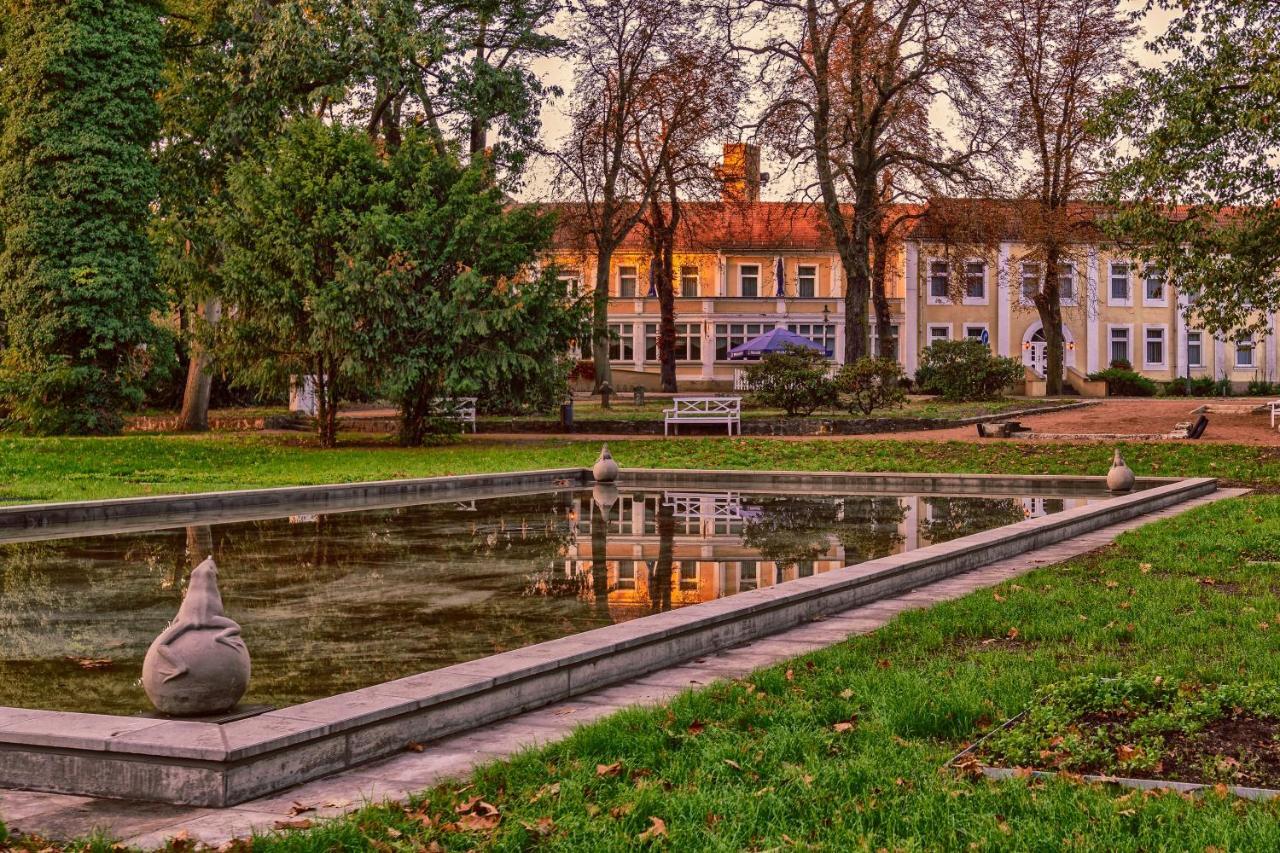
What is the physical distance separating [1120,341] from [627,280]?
24.9 metres

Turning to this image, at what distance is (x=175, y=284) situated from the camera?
117 ft

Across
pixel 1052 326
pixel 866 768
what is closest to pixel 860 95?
pixel 1052 326

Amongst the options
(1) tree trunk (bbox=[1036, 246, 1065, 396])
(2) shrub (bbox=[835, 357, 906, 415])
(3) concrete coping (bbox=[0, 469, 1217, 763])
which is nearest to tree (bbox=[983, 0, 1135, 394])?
(1) tree trunk (bbox=[1036, 246, 1065, 396])

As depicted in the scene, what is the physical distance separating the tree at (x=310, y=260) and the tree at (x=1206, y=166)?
1507cm

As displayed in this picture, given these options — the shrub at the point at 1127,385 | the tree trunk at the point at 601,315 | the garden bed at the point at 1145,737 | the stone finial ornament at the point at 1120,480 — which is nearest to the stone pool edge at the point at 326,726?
the garden bed at the point at 1145,737

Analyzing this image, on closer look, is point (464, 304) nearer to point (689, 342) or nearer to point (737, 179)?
point (737, 179)

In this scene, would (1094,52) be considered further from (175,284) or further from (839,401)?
(175,284)

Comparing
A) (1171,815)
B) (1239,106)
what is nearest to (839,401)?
(1239,106)

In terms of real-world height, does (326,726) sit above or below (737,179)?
below

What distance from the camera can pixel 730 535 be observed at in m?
14.5

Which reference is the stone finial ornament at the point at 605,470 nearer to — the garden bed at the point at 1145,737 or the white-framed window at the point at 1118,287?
the garden bed at the point at 1145,737

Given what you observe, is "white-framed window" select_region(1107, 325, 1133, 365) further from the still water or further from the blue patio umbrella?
the still water

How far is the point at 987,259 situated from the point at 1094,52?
381 inches

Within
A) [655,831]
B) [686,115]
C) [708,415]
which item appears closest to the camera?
[655,831]
